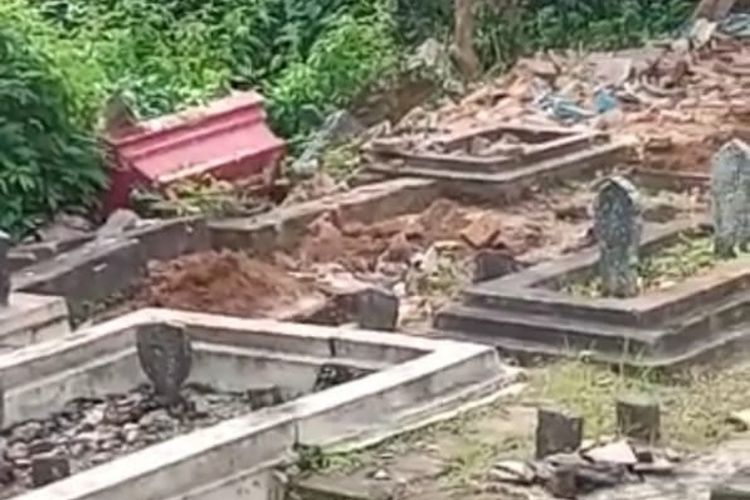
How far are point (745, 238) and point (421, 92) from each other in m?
6.16

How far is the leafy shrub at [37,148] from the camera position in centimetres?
1294

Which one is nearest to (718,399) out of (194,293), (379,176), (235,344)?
(235,344)

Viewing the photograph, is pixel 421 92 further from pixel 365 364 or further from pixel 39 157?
pixel 365 364

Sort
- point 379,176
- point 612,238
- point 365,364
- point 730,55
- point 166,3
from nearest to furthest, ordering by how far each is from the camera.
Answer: point 365,364
point 612,238
point 379,176
point 730,55
point 166,3

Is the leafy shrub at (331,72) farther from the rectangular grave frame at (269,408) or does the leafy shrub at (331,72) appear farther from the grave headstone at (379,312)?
the rectangular grave frame at (269,408)

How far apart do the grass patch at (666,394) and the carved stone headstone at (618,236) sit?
1.91 ft

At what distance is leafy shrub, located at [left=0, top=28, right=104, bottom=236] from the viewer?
42.4 feet

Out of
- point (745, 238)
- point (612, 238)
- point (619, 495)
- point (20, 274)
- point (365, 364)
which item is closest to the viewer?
point (619, 495)

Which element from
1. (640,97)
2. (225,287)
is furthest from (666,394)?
(640,97)

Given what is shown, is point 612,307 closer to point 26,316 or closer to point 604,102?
point 26,316

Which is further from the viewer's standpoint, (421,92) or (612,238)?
(421,92)

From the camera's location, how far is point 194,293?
10.8 m

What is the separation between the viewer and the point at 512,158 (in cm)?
1256

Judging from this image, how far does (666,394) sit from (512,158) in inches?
162
